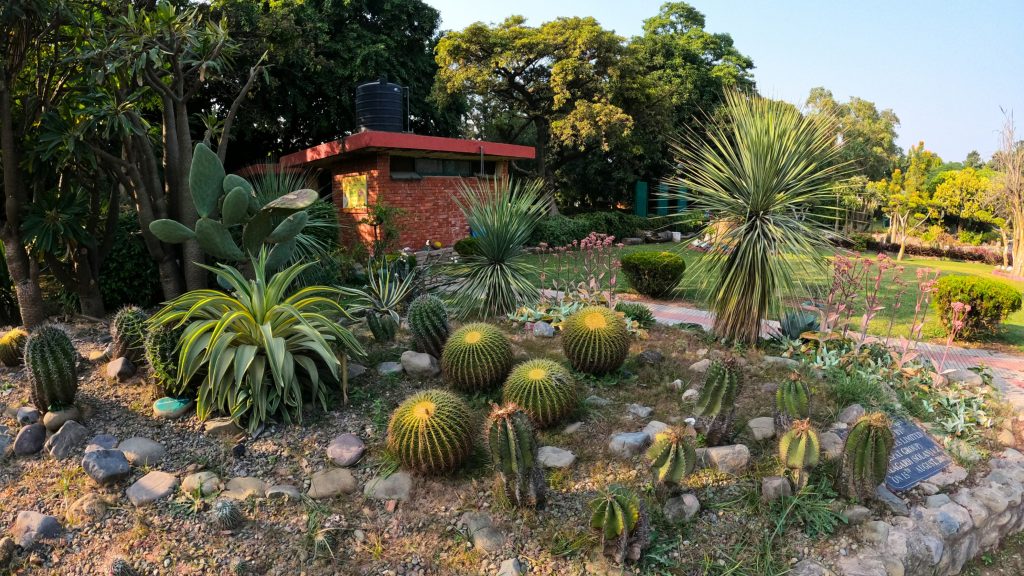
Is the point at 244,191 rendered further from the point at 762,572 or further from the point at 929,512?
the point at 929,512

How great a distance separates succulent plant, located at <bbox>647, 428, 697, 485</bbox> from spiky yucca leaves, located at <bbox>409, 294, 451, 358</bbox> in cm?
241

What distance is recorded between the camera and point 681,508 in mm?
2922

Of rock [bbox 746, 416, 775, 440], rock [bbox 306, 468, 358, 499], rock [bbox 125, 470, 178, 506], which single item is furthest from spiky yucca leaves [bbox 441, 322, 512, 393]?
rock [bbox 125, 470, 178, 506]

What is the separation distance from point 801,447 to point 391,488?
235 cm

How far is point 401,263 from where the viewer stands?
24.0 feet

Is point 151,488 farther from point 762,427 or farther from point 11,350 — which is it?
point 762,427

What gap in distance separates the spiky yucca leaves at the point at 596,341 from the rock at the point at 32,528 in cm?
354

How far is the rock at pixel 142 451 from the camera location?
350cm

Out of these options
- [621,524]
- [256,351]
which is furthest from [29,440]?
[621,524]

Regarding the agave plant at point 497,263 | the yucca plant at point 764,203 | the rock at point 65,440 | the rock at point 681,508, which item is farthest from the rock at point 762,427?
the rock at point 65,440

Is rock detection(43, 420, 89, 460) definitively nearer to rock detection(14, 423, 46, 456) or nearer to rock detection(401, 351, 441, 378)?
rock detection(14, 423, 46, 456)

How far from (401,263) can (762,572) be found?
5.68 meters

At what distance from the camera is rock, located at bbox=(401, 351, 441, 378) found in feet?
14.9

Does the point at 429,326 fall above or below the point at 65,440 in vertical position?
above
